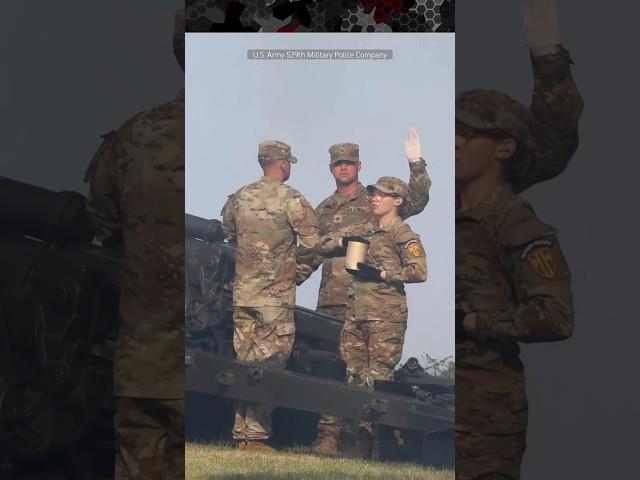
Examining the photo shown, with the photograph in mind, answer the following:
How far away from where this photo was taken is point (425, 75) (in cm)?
586

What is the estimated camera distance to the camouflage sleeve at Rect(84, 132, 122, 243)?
701 cm

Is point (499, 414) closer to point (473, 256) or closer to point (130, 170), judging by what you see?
point (473, 256)

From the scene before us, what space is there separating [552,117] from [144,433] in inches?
76.0

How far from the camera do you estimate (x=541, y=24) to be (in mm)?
6555

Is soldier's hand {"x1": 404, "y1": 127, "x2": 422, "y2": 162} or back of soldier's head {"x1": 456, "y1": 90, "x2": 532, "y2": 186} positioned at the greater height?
back of soldier's head {"x1": 456, "y1": 90, "x2": 532, "y2": 186}

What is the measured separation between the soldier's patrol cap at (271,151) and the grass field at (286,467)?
0.96m

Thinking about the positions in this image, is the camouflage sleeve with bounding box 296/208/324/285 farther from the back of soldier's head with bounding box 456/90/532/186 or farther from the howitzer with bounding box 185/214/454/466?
the back of soldier's head with bounding box 456/90/532/186

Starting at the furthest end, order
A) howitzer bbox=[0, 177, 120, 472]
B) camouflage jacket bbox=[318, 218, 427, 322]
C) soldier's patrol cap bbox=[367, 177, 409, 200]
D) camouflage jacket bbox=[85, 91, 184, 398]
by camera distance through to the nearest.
Result: 1. howitzer bbox=[0, 177, 120, 472]
2. camouflage jacket bbox=[85, 91, 184, 398]
3. camouflage jacket bbox=[318, 218, 427, 322]
4. soldier's patrol cap bbox=[367, 177, 409, 200]

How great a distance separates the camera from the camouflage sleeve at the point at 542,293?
21.6 ft

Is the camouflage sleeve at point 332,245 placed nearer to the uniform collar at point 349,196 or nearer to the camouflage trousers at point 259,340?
the uniform collar at point 349,196

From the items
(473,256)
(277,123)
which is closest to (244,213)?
(277,123)

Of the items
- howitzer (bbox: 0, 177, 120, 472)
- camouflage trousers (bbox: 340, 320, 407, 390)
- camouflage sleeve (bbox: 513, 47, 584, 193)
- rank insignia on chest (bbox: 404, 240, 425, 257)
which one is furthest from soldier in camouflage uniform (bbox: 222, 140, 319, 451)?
howitzer (bbox: 0, 177, 120, 472)

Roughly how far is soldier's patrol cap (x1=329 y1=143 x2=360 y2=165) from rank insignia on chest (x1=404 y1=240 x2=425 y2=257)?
1.07 ft

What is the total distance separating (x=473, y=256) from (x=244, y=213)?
3.71ft
